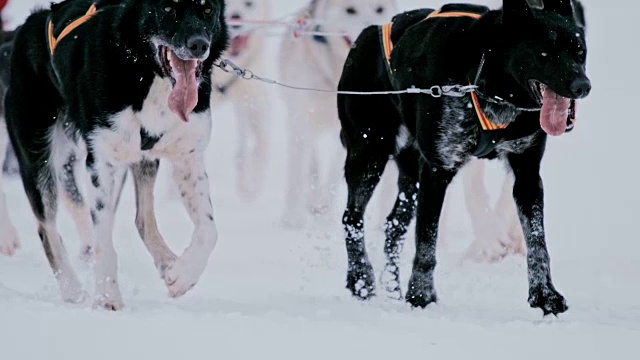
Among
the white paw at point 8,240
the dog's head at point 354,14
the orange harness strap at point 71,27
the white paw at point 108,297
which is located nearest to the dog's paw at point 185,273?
the white paw at point 108,297

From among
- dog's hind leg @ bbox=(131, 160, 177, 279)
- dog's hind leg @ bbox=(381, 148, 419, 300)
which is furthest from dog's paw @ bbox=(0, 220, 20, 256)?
dog's hind leg @ bbox=(381, 148, 419, 300)

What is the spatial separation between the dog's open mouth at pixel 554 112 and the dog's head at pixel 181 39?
1093 mm

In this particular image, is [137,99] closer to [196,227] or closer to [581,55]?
[196,227]

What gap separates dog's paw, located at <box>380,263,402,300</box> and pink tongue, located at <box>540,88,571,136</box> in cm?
103

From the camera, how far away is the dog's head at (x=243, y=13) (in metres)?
8.44

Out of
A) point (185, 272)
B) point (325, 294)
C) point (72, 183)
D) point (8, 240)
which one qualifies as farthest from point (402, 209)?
point (8, 240)

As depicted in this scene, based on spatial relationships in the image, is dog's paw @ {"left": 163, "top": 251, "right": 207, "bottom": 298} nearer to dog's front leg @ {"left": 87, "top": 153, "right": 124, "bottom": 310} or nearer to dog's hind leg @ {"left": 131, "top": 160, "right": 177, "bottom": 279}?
dog's front leg @ {"left": 87, "top": 153, "right": 124, "bottom": 310}

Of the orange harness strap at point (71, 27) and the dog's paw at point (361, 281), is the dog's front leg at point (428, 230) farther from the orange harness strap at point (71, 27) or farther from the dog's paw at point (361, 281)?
the orange harness strap at point (71, 27)

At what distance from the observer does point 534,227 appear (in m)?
4.58

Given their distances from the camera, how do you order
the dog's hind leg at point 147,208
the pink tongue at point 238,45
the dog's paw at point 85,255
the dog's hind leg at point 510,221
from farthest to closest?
the pink tongue at point 238,45
the dog's hind leg at point 510,221
the dog's paw at point 85,255
the dog's hind leg at point 147,208

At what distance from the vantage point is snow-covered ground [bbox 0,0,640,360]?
3600 millimetres

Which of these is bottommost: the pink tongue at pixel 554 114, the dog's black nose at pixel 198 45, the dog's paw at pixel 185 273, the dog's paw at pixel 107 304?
the dog's paw at pixel 107 304

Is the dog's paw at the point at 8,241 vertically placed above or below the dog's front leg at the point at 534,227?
below

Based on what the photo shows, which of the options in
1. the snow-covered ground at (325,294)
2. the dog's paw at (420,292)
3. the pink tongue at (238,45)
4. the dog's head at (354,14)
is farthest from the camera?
the pink tongue at (238,45)
